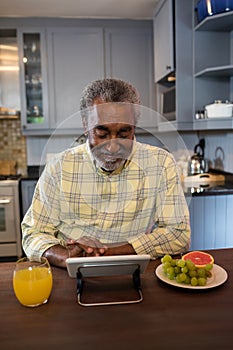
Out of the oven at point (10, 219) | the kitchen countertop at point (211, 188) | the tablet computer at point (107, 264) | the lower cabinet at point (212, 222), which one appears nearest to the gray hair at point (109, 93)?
the tablet computer at point (107, 264)

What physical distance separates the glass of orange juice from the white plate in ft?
1.02

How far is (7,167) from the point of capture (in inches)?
132

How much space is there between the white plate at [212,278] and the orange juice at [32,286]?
0.31 m

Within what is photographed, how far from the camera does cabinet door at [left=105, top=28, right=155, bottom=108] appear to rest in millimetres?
3131

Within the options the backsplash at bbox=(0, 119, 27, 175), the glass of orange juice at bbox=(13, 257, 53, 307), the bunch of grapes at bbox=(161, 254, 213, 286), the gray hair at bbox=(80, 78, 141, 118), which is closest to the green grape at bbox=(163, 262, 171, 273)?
the bunch of grapes at bbox=(161, 254, 213, 286)

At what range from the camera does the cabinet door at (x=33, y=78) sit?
307 centimetres

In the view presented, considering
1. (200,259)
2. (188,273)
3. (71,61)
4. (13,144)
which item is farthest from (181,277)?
(13,144)

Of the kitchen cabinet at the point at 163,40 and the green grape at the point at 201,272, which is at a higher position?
the kitchen cabinet at the point at 163,40

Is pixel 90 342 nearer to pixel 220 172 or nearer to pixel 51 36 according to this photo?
pixel 220 172

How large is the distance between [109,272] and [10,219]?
2.25m

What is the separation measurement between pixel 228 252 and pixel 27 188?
2.07 m

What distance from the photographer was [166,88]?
3125 mm

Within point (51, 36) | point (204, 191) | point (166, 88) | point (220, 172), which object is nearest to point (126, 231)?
point (204, 191)

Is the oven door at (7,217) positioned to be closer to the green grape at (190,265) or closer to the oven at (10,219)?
the oven at (10,219)
